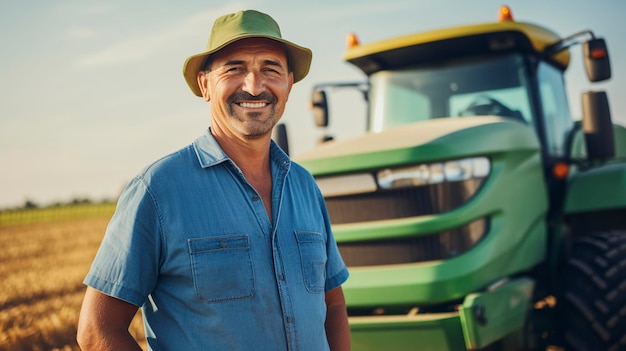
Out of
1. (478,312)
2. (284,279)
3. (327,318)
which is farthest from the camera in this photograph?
(478,312)

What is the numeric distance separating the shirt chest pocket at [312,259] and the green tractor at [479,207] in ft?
6.51

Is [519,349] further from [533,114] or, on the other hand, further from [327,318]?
[327,318]

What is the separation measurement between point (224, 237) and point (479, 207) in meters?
2.68

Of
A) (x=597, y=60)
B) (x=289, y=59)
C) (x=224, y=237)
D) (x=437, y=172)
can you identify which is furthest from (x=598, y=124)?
(x=224, y=237)

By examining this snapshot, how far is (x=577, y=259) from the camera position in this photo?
184 inches

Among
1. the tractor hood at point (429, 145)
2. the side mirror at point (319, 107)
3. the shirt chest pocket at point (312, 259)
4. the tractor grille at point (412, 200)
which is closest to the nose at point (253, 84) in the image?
the shirt chest pocket at point (312, 259)

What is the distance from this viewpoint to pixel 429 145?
4.28 metres

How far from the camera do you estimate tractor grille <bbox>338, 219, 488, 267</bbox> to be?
433 cm

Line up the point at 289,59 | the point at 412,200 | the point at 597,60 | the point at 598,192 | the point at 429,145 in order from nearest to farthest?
the point at 289,59, the point at 429,145, the point at 412,200, the point at 597,60, the point at 598,192

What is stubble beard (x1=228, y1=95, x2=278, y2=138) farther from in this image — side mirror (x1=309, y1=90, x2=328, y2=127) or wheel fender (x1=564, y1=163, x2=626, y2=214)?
side mirror (x1=309, y1=90, x2=328, y2=127)

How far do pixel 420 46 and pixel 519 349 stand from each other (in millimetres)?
2209

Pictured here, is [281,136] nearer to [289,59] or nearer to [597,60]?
[597,60]

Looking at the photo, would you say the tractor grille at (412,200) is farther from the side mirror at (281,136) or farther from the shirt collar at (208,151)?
the shirt collar at (208,151)

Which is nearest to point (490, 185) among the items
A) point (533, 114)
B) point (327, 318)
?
point (533, 114)
